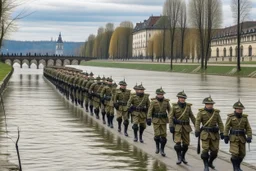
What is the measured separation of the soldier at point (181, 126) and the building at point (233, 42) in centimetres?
9854

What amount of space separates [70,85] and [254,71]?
4273cm

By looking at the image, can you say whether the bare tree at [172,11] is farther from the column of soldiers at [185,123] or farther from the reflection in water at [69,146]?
the column of soldiers at [185,123]

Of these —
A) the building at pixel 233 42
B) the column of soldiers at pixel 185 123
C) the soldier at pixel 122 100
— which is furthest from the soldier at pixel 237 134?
the building at pixel 233 42

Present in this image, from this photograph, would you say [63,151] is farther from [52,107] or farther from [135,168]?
[52,107]

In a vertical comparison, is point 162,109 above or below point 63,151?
above

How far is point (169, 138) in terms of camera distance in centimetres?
1784

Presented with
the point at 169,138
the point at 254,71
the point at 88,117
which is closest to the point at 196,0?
the point at 254,71

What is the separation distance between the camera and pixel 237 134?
1180cm

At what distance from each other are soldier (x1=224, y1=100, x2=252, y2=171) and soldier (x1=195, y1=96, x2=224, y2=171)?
0.32 metres

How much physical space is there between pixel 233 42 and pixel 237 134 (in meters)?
125

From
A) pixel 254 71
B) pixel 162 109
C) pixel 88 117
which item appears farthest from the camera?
pixel 254 71

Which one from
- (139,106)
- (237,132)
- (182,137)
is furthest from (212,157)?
(139,106)

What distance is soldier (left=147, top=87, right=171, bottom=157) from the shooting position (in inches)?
560

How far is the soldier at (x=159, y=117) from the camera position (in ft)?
46.6
